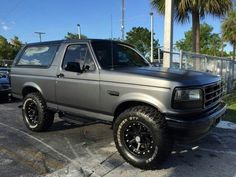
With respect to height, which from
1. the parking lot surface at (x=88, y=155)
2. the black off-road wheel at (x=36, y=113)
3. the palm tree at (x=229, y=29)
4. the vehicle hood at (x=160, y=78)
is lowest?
the parking lot surface at (x=88, y=155)

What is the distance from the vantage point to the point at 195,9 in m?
14.6

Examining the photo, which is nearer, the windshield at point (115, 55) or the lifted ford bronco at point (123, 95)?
the lifted ford bronco at point (123, 95)

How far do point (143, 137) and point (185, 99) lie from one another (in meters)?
0.88

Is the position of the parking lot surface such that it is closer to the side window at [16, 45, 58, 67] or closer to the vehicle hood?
the vehicle hood

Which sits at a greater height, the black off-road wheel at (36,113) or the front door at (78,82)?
the front door at (78,82)

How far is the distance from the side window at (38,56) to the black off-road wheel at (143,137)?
7.57 ft

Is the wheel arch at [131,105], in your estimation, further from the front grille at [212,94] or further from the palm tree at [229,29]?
the palm tree at [229,29]

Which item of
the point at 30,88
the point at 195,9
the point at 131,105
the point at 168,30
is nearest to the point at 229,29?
the point at 195,9

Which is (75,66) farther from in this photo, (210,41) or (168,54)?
(210,41)

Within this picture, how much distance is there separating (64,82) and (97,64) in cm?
89

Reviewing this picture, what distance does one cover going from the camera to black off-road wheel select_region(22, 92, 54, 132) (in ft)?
21.3

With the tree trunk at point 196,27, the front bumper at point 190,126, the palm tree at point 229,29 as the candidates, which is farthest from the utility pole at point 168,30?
the palm tree at point 229,29

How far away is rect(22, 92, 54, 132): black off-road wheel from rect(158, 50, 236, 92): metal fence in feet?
11.9

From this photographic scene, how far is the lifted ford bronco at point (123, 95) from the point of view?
441 cm
